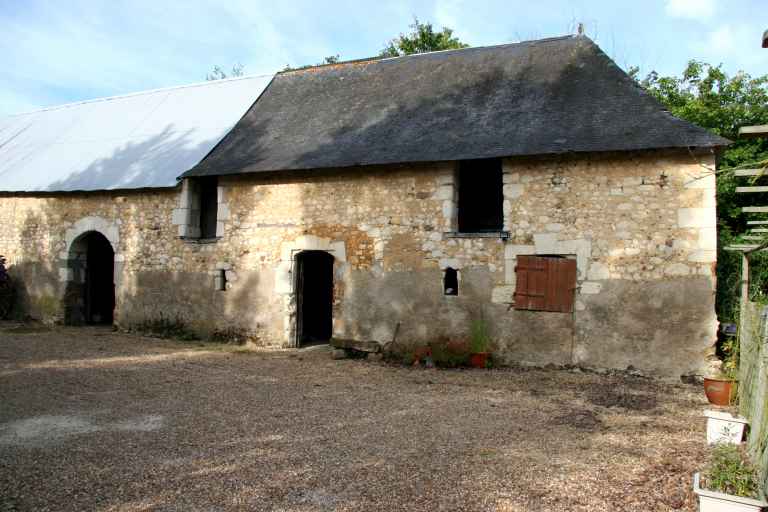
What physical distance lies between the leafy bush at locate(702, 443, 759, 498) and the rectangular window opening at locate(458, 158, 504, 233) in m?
6.41

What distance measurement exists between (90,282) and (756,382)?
11901 millimetres

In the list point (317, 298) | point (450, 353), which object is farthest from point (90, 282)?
point (450, 353)

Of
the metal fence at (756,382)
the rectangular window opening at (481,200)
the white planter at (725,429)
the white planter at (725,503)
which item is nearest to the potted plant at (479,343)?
the rectangular window opening at (481,200)

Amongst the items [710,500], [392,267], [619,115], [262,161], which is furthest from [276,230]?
[710,500]

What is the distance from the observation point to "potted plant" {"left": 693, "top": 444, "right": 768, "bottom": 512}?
287cm

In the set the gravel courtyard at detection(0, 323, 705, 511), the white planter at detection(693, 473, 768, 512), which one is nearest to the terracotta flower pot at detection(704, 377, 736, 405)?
the gravel courtyard at detection(0, 323, 705, 511)

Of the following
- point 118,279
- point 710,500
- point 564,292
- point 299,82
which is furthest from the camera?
point 299,82

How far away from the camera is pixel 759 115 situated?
13.8 meters

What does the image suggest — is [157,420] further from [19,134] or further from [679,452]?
[19,134]

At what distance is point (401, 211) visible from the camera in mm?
8539

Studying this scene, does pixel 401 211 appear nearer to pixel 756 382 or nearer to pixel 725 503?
pixel 756 382

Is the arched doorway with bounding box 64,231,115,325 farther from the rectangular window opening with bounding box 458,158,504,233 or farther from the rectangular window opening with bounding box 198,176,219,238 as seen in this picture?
the rectangular window opening with bounding box 458,158,504,233

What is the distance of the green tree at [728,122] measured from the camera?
10.4 meters

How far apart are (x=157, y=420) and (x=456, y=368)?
13.6 ft
